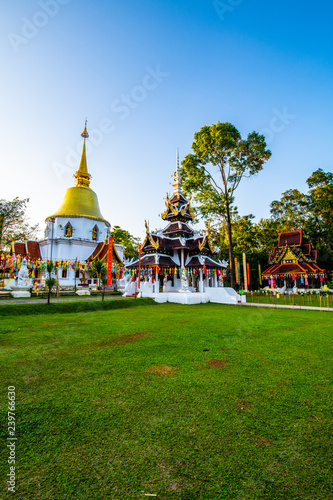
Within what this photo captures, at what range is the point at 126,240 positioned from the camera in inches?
1754

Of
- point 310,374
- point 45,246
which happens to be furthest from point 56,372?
point 45,246

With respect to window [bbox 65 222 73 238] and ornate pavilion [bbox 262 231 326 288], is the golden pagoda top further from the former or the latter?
ornate pavilion [bbox 262 231 326 288]

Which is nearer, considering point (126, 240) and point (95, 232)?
point (95, 232)

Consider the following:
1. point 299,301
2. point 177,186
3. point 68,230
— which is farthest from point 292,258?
point 68,230

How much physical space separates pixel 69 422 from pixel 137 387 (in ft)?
3.44

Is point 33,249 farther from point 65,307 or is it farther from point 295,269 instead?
point 295,269

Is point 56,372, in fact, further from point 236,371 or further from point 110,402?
point 236,371

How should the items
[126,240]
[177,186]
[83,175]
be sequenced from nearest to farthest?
[177,186] → [83,175] → [126,240]

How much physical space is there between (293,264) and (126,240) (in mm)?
26350

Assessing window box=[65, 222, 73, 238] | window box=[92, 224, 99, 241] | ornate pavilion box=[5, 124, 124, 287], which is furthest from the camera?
window box=[92, 224, 99, 241]

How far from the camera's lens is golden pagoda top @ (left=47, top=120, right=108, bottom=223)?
108ft

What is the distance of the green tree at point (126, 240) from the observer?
41862 mm

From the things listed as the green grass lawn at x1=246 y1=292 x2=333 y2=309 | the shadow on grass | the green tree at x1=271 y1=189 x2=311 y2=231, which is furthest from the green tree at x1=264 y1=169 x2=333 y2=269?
the shadow on grass

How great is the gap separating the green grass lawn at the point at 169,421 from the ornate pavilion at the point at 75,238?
24026 mm
